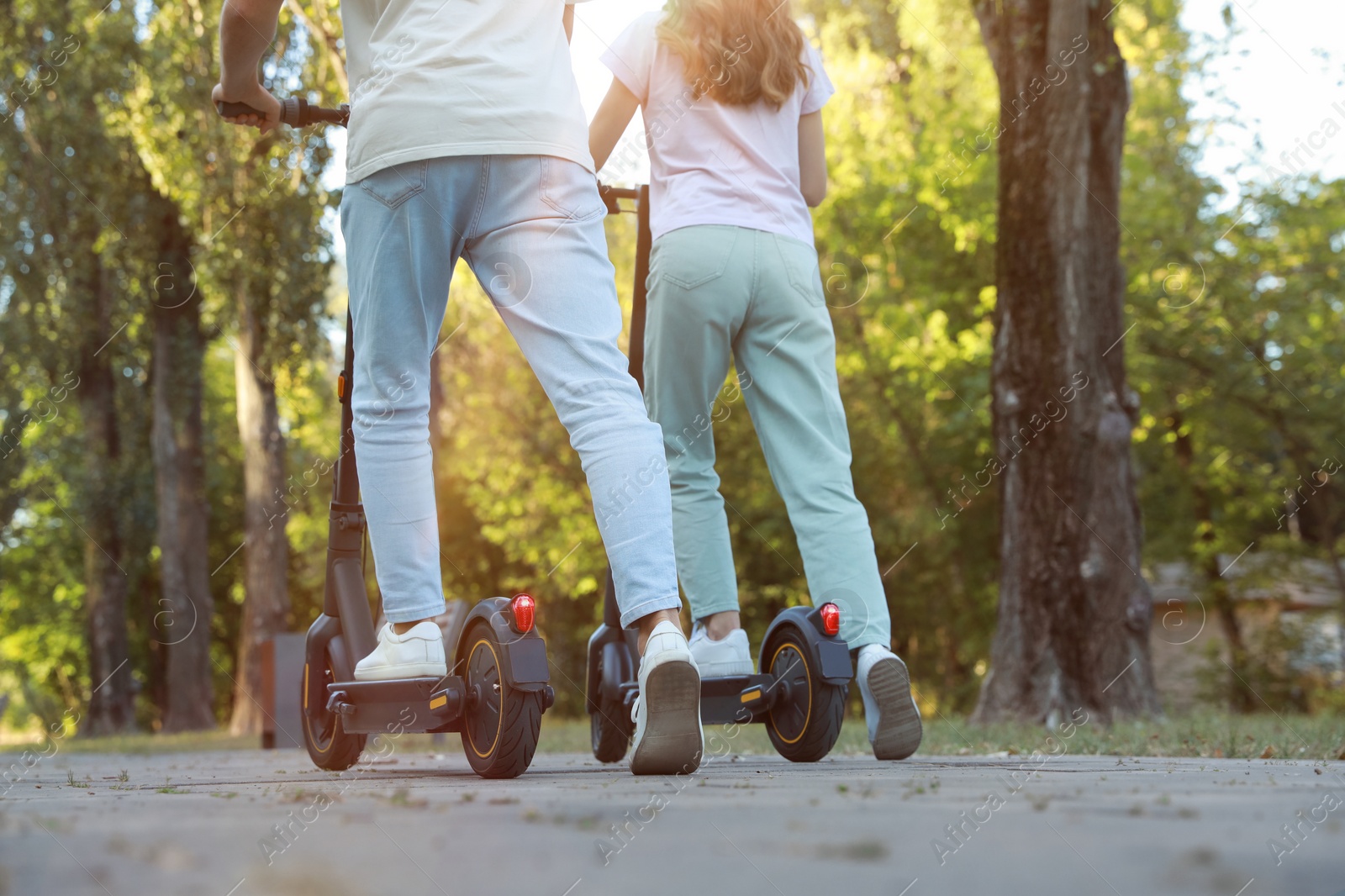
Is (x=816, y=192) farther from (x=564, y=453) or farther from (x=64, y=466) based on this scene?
(x=564, y=453)

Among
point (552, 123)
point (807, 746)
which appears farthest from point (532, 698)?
point (552, 123)

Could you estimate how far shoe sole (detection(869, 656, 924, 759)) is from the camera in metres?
3.19

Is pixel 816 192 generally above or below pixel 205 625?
above

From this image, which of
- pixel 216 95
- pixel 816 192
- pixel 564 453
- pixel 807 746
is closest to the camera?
pixel 807 746

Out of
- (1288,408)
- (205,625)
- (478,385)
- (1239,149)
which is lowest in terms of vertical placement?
(205,625)

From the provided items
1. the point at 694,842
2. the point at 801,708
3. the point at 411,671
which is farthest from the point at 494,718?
the point at 694,842

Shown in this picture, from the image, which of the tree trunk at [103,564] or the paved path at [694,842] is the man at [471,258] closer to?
the paved path at [694,842]

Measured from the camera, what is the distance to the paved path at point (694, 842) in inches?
45.7

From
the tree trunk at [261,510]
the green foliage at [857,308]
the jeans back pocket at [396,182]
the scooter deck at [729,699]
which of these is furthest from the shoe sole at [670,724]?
the tree trunk at [261,510]

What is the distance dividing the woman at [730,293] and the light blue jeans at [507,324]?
62 cm

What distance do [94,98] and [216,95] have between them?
1346 centimetres

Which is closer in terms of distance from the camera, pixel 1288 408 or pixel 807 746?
pixel 807 746

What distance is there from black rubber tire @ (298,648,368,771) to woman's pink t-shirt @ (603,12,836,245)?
164 centimetres

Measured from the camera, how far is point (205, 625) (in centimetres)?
1938
